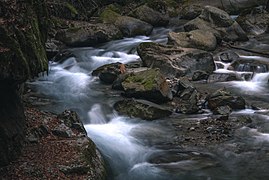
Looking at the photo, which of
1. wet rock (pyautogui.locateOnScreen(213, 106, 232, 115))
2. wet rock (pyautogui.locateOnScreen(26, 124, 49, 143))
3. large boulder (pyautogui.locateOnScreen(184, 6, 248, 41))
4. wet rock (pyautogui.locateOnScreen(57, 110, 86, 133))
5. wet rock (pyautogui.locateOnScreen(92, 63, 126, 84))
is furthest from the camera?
large boulder (pyautogui.locateOnScreen(184, 6, 248, 41))

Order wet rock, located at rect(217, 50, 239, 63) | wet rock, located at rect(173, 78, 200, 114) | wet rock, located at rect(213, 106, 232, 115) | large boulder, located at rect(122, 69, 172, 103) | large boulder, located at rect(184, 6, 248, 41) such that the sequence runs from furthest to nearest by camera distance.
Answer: large boulder, located at rect(184, 6, 248, 41), wet rock, located at rect(217, 50, 239, 63), large boulder, located at rect(122, 69, 172, 103), wet rock, located at rect(173, 78, 200, 114), wet rock, located at rect(213, 106, 232, 115)

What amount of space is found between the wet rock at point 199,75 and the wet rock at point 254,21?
23.6ft

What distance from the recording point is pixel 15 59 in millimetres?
5336

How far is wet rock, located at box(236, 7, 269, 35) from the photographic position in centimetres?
1969

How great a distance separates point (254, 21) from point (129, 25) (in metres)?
6.56

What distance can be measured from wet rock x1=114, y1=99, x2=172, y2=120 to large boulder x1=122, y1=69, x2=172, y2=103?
0.50 meters

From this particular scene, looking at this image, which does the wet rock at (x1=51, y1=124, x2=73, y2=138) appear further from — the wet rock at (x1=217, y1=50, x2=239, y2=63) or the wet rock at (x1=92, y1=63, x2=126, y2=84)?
the wet rock at (x1=217, y1=50, x2=239, y2=63)

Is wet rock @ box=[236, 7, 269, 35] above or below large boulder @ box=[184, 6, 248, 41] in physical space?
below

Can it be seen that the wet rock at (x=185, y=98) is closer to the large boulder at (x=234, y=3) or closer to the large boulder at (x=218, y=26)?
the large boulder at (x=218, y=26)

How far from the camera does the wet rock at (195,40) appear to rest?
15.9m

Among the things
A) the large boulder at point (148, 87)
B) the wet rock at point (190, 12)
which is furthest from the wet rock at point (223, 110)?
the wet rock at point (190, 12)

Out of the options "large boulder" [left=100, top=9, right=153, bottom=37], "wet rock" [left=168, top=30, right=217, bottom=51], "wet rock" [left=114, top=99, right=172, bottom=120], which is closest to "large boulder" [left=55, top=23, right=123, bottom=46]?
"large boulder" [left=100, top=9, right=153, bottom=37]

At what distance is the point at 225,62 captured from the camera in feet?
48.8

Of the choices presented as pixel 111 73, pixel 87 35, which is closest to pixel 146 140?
pixel 111 73
